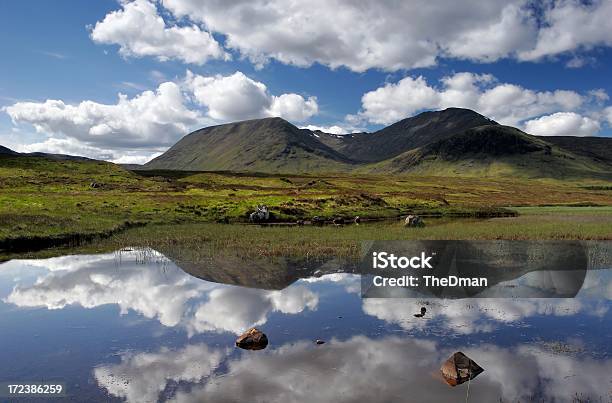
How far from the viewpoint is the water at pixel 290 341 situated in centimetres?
1476

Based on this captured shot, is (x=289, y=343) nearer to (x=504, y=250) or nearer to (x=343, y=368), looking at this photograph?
(x=343, y=368)

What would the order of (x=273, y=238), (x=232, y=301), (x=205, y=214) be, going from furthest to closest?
(x=205, y=214) → (x=273, y=238) → (x=232, y=301)

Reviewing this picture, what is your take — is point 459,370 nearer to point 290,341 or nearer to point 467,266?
point 290,341

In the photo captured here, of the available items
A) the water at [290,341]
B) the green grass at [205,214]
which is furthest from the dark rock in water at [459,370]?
the green grass at [205,214]

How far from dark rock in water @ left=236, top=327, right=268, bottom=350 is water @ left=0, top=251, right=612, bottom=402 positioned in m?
0.47

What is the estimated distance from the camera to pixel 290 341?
19.1m

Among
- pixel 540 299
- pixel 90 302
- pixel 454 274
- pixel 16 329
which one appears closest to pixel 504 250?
pixel 454 274

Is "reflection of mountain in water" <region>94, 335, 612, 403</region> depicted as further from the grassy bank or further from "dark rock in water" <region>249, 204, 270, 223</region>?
"dark rock in water" <region>249, 204, 270, 223</region>

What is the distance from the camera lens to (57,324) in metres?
21.7

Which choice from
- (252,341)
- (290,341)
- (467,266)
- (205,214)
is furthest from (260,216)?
(252,341)

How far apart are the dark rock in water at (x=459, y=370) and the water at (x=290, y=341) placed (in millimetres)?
264

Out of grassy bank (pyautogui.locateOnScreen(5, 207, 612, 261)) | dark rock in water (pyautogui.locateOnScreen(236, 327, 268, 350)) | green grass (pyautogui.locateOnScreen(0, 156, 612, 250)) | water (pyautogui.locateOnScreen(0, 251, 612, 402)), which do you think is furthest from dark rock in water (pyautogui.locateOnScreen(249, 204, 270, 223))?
dark rock in water (pyautogui.locateOnScreen(236, 327, 268, 350))

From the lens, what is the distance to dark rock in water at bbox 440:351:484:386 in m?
15.2

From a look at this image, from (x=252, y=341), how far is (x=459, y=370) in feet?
26.9
